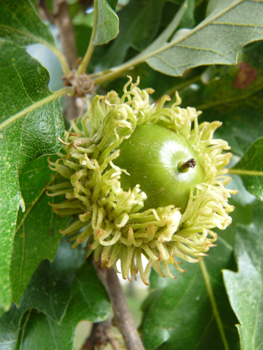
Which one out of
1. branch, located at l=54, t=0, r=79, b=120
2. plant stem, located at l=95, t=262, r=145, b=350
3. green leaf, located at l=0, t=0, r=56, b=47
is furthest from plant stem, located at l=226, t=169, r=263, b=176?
green leaf, located at l=0, t=0, r=56, b=47

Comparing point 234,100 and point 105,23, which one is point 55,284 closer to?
point 105,23

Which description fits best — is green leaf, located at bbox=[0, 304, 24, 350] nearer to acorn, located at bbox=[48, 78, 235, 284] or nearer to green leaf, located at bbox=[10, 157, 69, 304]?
green leaf, located at bbox=[10, 157, 69, 304]

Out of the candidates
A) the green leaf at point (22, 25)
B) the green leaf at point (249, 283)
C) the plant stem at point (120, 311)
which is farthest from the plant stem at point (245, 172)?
the green leaf at point (22, 25)

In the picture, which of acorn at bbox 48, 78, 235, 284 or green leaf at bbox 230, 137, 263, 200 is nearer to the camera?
acorn at bbox 48, 78, 235, 284

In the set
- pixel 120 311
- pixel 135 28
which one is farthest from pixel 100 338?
pixel 135 28

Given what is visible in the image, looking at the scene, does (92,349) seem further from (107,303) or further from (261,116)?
(261,116)

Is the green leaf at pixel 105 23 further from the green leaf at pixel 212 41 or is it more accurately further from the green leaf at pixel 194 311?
the green leaf at pixel 194 311

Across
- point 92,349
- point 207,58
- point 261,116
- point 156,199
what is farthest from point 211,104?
point 92,349
